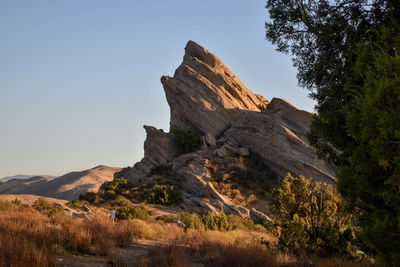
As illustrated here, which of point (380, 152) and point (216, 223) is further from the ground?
point (380, 152)

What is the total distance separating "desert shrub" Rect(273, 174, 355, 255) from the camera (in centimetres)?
878

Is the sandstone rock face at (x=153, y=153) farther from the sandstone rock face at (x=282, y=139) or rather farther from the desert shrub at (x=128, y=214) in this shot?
the desert shrub at (x=128, y=214)

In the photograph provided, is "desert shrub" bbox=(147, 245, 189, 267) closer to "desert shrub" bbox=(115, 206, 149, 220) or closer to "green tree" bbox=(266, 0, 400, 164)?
"green tree" bbox=(266, 0, 400, 164)

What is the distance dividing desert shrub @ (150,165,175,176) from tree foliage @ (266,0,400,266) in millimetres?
20119

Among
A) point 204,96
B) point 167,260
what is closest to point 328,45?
point 167,260

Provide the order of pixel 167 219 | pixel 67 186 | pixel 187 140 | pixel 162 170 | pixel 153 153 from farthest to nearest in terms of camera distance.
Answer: pixel 67 186 → pixel 153 153 → pixel 187 140 → pixel 162 170 → pixel 167 219

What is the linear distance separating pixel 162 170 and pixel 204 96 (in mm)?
10596

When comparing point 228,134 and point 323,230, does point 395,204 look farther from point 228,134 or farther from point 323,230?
point 228,134

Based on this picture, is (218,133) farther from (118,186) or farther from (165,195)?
(118,186)

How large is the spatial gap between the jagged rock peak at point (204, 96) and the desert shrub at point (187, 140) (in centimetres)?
206

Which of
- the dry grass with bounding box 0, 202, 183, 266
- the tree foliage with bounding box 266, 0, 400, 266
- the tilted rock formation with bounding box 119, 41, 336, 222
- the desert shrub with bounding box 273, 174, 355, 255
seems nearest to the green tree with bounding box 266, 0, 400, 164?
the tree foliage with bounding box 266, 0, 400, 266

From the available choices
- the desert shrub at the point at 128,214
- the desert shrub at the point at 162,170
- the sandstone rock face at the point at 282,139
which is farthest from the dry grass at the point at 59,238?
the sandstone rock face at the point at 282,139

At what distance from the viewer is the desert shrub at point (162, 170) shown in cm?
2820

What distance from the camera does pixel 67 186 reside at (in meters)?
69.0
